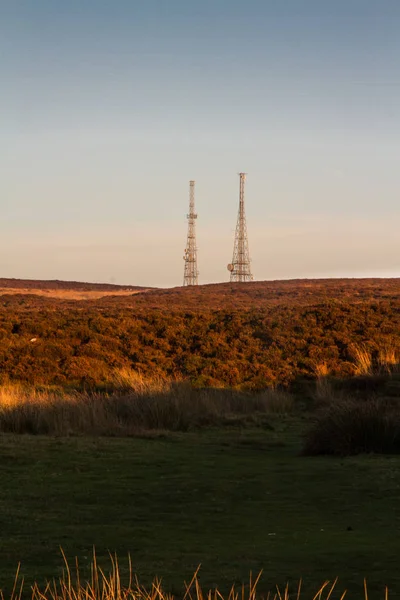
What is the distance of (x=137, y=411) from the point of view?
20.0m

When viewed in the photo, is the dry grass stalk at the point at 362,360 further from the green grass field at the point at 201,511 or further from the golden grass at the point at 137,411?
the green grass field at the point at 201,511

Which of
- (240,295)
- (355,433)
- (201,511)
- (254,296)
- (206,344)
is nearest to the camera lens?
(201,511)

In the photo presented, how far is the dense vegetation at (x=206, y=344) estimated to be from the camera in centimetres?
2895

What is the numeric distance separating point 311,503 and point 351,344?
21581 mm

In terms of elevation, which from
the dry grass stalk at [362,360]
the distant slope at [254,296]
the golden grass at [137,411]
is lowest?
the golden grass at [137,411]

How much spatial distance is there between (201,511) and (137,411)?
9467 millimetres

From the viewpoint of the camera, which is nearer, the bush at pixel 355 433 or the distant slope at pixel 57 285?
the bush at pixel 355 433

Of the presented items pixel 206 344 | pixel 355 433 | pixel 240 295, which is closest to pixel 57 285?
pixel 240 295

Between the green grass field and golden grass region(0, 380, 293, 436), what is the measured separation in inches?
70.5

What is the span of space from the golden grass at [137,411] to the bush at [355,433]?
13.2 feet

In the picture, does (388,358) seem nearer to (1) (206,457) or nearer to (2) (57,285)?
(1) (206,457)

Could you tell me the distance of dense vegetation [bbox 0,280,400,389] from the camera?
95.0 ft

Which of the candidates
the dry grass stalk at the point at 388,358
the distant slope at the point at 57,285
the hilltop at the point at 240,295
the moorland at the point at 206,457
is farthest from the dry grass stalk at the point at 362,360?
the distant slope at the point at 57,285

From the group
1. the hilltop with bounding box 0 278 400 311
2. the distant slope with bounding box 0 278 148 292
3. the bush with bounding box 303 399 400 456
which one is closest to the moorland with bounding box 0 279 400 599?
the bush with bounding box 303 399 400 456
